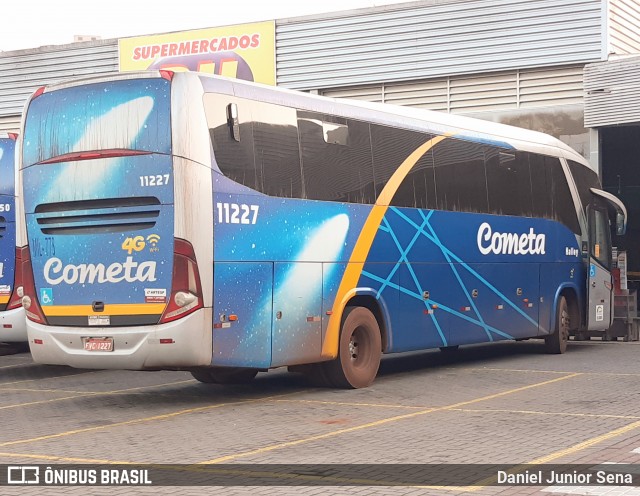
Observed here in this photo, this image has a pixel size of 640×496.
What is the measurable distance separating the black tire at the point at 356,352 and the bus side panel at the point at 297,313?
562 mm

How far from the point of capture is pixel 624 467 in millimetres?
8711

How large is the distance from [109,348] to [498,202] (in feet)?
25.4

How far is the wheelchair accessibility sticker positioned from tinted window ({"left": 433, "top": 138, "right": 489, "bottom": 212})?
19.4 feet

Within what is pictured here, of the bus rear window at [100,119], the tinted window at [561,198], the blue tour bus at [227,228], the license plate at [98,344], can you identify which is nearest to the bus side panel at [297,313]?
the blue tour bus at [227,228]

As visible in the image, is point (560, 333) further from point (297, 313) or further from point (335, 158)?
point (297, 313)

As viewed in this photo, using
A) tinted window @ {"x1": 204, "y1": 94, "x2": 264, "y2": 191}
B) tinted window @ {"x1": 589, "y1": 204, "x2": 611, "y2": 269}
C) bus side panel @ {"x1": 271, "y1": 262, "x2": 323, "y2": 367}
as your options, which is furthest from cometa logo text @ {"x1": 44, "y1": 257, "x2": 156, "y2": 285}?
tinted window @ {"x1": 589, "y1": 204, "x2": 611, "y2": 269}

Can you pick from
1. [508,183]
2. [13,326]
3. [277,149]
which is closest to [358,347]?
[277,149]

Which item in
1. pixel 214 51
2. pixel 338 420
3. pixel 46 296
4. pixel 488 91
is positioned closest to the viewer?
pixel 338 420

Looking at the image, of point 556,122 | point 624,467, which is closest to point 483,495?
point 624,467

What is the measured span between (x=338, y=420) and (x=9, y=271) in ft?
25.0

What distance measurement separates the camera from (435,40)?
27844mm

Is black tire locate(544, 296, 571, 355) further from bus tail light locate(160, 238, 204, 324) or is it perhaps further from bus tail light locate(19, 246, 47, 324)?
bus tail light locate(19, 246, 47, 324)

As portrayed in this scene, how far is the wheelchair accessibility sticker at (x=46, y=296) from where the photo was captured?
13.3 metres

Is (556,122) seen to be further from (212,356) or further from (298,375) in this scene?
(212,356)
